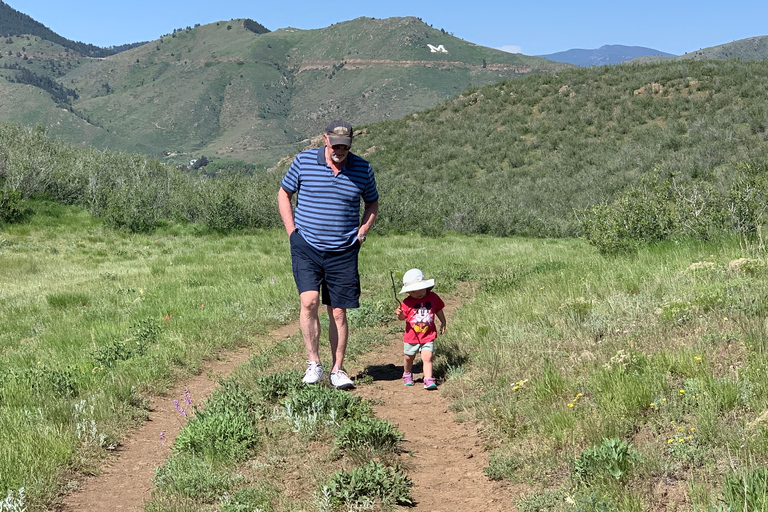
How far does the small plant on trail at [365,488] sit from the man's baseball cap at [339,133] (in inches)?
114

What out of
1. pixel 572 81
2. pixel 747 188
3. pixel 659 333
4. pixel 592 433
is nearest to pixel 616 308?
pixel 659 333

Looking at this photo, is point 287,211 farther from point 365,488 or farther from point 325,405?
point 365,488

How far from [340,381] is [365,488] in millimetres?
2167

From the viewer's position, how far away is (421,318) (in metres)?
6.01

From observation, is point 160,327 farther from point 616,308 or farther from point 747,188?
point 747,188

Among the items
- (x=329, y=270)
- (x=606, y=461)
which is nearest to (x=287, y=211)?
(x=329, y=270)

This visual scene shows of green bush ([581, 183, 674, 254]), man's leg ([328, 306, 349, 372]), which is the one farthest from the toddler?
green bush ([581, 183, 674, 254])

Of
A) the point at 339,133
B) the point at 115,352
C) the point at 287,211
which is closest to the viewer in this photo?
the point at 339,133

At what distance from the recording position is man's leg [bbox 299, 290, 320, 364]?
223 inches

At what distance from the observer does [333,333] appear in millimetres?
5953

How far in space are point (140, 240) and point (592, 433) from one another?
2113cm

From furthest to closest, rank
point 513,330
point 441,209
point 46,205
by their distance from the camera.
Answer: point 441,209
point 46,205
point 513,330

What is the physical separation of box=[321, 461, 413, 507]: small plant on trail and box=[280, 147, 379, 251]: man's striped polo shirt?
2.40m

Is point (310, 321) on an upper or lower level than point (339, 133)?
lower
